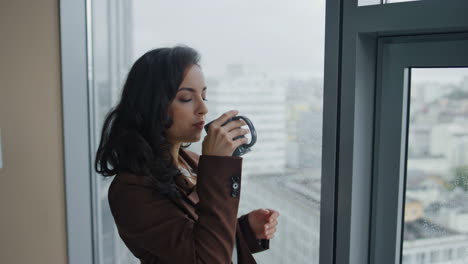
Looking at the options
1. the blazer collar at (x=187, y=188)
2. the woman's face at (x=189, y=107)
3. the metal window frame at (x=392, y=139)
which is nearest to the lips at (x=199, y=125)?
the woman's face at (x=189, y=107)

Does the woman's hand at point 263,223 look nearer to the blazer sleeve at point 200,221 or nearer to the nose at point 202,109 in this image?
the blazer sleeve at point 200,221

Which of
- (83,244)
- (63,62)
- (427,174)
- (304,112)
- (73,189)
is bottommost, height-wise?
(83,244)

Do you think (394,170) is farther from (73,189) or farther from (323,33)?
(73,189)

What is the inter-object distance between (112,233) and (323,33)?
1.22m

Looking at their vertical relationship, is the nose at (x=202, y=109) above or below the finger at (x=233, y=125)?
above

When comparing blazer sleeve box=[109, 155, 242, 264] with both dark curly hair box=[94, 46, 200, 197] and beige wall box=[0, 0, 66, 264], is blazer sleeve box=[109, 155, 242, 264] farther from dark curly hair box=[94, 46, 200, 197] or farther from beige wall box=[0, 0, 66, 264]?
beige wall box=[0, 0, 66, 264]

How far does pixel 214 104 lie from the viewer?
141cm

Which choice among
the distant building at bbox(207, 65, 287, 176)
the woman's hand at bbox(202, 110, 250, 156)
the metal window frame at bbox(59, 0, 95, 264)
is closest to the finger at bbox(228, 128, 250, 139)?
the woman's hand at bbox(202, 110, 250, 156)

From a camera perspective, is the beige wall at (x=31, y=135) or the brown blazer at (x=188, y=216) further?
the beige wall at (x=31, y=135)

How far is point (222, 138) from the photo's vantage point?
0.94 metres

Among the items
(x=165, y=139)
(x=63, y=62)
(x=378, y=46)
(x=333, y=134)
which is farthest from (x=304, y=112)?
(x=63, y=62)

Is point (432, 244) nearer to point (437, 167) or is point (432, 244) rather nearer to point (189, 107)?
point (437, 167)

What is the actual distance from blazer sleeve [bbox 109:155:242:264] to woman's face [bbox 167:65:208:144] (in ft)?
0.33

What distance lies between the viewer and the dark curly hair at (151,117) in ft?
3.20
